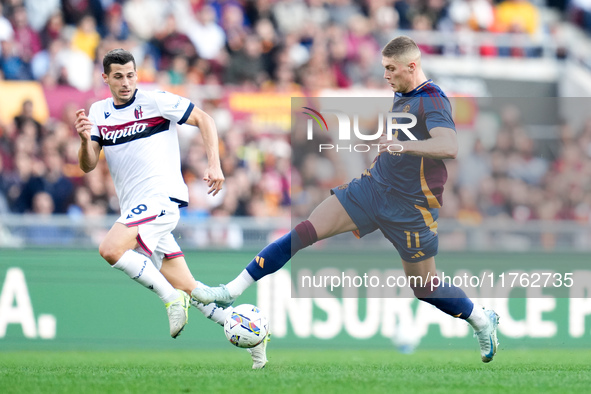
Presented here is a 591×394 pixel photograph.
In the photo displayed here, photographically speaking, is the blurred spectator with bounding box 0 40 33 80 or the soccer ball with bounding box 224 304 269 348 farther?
the blurred spectator with bounding box 0 40 33 80

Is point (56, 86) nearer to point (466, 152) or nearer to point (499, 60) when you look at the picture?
point (466, 152)

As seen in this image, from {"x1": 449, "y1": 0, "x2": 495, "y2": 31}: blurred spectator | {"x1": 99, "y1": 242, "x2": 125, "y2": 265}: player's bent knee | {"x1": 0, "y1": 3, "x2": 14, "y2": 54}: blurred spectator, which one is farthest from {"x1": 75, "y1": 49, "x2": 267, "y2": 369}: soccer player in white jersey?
{"x1": 449, "y1": 0, "x2": 495, "y2": 31}: blurred spectator

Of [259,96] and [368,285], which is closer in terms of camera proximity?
[368,285]

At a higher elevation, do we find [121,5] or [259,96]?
[121,5]

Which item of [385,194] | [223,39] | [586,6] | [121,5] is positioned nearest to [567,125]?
[586,6]

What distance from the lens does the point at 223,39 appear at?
15.3 meters

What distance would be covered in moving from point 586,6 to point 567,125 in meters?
4.79

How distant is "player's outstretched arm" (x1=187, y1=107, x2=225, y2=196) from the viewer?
22.7ft

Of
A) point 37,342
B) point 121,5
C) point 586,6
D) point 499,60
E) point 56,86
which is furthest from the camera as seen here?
point 586,6

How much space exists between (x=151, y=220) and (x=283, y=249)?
1.08 m

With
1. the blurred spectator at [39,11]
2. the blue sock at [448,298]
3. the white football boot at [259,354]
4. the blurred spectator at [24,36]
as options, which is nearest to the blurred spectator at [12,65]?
the blurred spectator at [24,36]

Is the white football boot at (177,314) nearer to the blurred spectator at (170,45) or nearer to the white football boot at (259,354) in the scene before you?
the white football boot at (259,354)

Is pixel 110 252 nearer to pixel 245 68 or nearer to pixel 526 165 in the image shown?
pixel 245 68

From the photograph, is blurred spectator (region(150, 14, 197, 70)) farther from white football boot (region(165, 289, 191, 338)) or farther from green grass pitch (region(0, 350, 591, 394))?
white football boot (region(165, 289, 191, 338))
